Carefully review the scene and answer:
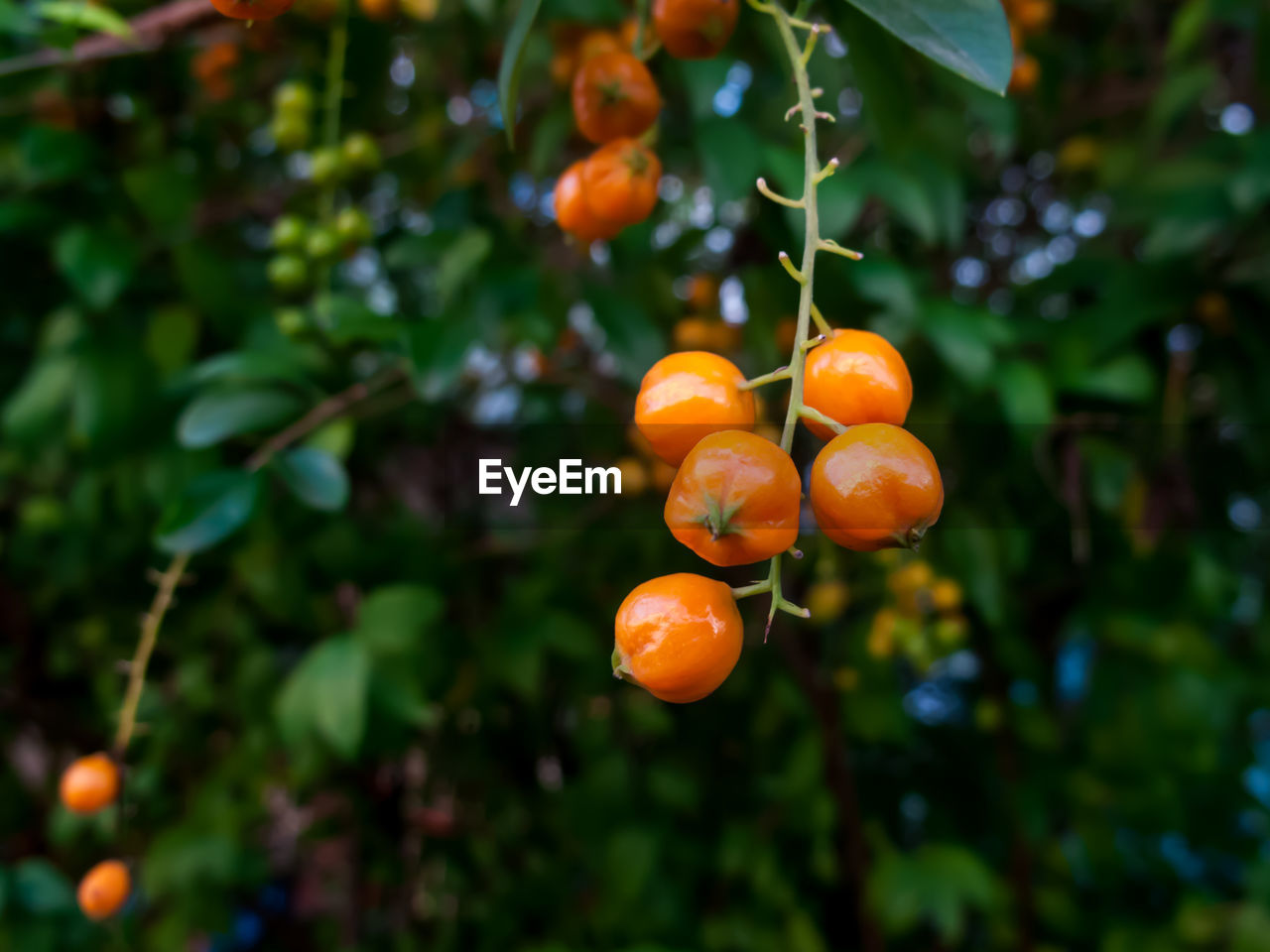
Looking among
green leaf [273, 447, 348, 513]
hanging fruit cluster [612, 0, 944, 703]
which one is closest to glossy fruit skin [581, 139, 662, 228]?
hanging fruit cluster [612, 0, 944, 703]

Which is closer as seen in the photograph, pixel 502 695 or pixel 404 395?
pixel 404 395

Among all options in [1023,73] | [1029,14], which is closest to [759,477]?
[1023,73]

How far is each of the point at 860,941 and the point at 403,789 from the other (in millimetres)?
841

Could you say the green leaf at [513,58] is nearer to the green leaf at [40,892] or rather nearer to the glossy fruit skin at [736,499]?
the glossy fruit skin at [736,499]

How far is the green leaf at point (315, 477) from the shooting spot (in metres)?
0.73

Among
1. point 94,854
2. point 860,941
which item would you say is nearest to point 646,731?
point 860,941

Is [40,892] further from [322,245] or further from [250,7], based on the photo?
[250,7]

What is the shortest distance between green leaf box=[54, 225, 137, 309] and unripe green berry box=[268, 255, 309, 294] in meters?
0.17

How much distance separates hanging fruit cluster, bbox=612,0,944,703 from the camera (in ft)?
1.08

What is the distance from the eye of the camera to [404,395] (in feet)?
3.27

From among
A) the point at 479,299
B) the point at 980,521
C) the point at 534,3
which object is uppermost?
the point at 534,3

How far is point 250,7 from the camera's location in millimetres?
375

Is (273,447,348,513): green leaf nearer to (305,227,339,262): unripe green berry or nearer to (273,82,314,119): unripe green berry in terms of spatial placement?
(305,227,339,262): unripe green berry

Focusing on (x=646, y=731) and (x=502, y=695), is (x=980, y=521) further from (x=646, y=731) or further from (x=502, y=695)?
(x=502, y=695)
